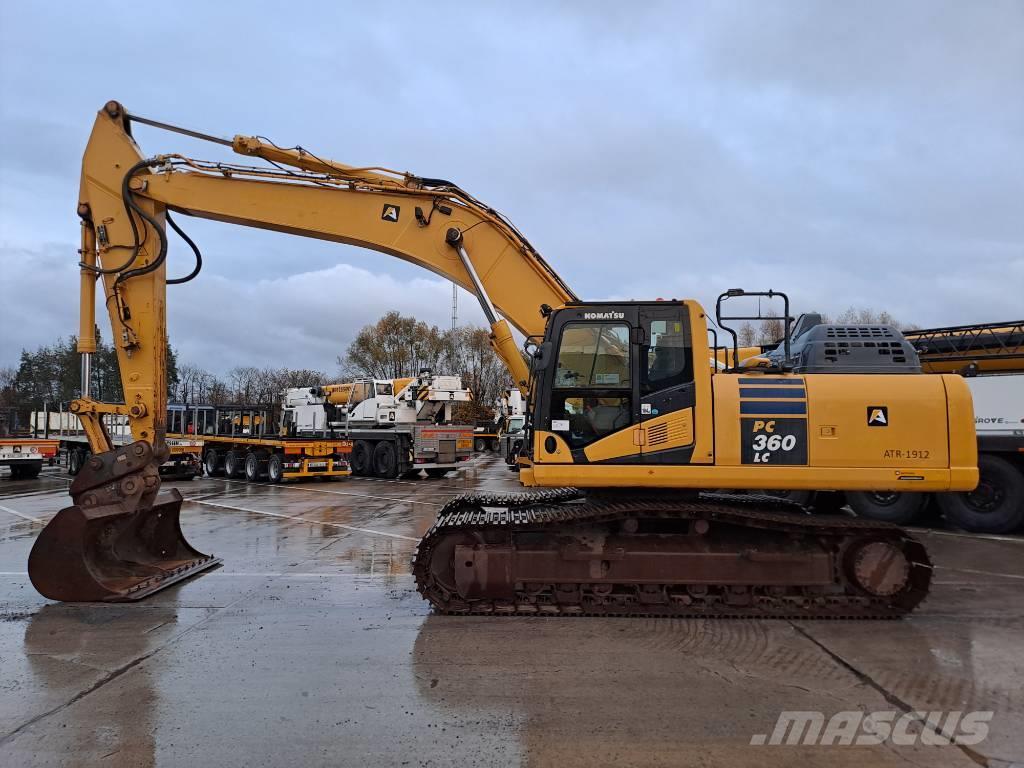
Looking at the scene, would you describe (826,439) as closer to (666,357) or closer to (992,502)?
(666,357)

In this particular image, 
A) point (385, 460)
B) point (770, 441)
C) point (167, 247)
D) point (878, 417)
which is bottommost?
point (385, 460)

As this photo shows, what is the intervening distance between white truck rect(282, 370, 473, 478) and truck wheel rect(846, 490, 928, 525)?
1358 centimetres

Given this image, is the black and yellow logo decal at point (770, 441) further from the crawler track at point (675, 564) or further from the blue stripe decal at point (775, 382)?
the crawler track at point (675, 564)

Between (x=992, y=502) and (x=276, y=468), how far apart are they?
18600 millimetres

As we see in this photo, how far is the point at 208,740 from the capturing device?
382 centimetres

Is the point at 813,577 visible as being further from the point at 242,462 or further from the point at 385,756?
the point at 242,462

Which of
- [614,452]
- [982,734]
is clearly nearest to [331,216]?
[614,452]

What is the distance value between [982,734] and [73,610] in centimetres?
746

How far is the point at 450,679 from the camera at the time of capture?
468cm

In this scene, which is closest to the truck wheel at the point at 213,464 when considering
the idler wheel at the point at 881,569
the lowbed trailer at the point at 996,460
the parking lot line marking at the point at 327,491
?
the parking lot line marking at the point at 327,491

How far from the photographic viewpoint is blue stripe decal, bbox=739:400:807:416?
19.5 ft

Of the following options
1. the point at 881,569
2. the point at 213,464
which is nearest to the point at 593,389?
the point at 881,569

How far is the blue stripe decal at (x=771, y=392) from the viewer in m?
5.97

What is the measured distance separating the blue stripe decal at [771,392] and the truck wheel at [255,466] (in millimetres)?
18979
